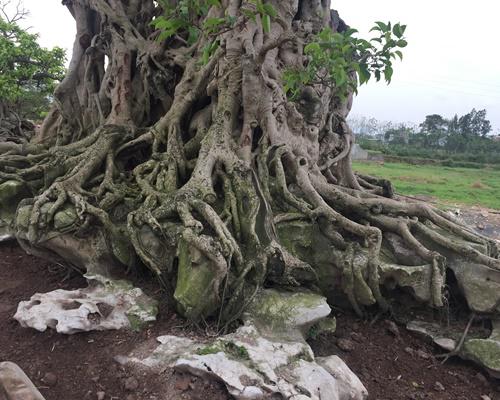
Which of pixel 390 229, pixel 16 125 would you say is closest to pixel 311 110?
pixel 390 229

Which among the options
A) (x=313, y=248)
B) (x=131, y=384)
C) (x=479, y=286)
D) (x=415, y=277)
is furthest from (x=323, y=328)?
(x=131, y=384)

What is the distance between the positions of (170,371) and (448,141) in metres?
41.1

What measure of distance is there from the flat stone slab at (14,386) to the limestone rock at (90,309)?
0.84 meters

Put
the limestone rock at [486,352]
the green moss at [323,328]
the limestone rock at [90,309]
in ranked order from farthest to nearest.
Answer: the green moss at [323,328], the limestone rock at [486,352], the limestone rock at [90,309]

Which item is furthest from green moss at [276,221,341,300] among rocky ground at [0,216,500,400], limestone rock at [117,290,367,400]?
limestone rock at [117,290,367,400]

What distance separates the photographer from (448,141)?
1523 inches

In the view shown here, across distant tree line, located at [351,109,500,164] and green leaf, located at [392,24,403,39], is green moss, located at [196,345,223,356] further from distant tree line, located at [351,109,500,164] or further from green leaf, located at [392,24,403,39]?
distant tree line, located at [351,109,500,164]

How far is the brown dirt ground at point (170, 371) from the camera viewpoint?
2.69 m

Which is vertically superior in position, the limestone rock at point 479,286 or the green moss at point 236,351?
the limestone rock at point 479,286

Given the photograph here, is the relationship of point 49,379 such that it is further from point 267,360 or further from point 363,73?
point 363,73

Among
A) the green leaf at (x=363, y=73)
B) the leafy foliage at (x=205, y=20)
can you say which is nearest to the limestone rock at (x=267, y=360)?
the green leaf at (x=363, y=73)

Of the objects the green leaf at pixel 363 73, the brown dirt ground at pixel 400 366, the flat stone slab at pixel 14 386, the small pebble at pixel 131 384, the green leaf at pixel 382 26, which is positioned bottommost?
the brown dirt ground at pixel 400 366

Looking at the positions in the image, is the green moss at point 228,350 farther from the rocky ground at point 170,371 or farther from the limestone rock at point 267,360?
the rocky ground at point 170,371

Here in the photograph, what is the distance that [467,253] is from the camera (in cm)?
389
